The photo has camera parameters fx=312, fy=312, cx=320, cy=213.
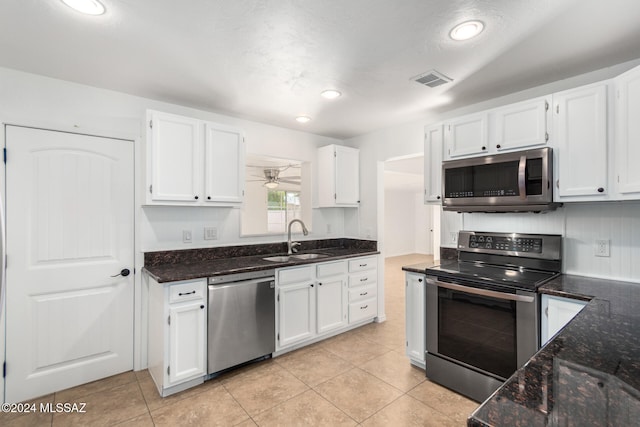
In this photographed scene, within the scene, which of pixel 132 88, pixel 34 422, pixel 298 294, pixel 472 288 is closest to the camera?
pixel 34 422

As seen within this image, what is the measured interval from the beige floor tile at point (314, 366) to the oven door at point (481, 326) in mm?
833

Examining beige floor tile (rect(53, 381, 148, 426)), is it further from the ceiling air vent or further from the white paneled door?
the ceiling air vent

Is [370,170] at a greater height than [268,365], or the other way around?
[370,170]

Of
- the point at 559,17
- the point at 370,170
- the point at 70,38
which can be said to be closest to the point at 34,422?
the point at 70,38

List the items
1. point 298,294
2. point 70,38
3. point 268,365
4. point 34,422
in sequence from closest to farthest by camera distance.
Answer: point 70,38 → point 34,422 → point 268,365 → point 298,294

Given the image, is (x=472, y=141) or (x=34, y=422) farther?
(x=472, y=141)

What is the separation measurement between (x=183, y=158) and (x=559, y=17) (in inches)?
110

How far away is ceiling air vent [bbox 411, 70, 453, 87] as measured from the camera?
7.92 feet

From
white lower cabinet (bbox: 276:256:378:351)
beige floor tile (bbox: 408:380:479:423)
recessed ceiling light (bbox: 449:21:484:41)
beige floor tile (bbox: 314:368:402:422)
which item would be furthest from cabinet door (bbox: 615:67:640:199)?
white lower cabinet (bbox: 276:256:378:351)

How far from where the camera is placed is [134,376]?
2693 millimetres

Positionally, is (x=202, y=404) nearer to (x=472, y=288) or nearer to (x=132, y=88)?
(x=472, y=288)

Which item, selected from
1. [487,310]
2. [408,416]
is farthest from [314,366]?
[487,310]

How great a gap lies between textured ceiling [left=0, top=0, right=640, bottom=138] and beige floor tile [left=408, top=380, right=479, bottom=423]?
8.09 feet

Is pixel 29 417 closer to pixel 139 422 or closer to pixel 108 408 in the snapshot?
pixel 108 408
